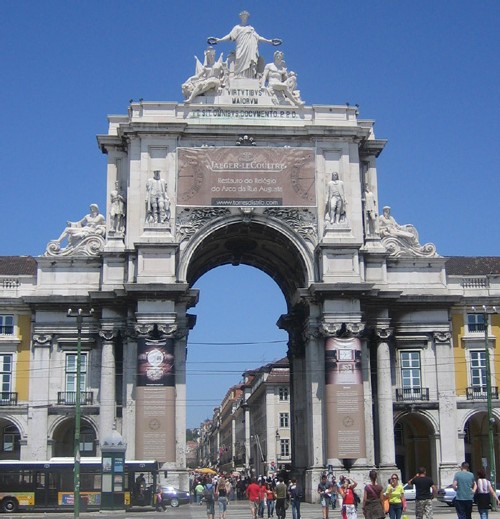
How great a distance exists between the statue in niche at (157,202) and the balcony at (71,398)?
32.4 feet

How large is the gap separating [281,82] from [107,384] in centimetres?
1948

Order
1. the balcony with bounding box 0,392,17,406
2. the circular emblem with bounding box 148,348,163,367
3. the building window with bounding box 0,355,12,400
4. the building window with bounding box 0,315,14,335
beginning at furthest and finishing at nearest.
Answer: the building window with bounding box 0,315,14,335, the building window with bounding box 0,355,12,400, the balcony with bounding box 0,392,17,406, the circular emblem with bounding box 148,348,163,367

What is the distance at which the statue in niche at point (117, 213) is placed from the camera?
52062mm

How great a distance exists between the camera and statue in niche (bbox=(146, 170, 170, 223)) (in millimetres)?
51062

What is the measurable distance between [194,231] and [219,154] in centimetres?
456

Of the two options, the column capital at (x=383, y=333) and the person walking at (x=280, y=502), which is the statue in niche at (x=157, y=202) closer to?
the column capital at (x=383, y=333)

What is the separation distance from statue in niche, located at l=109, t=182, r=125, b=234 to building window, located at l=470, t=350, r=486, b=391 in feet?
68.7

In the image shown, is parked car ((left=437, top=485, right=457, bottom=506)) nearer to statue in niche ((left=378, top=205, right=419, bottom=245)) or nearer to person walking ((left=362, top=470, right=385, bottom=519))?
statue in niche ((left=378, top=205, right=419, bottom=245))

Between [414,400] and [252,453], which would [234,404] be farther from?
[414,400]

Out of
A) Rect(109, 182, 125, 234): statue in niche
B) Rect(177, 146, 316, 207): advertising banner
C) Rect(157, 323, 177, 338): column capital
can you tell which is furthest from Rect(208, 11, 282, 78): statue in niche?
→ Rect(157, 323, 177, 338): column capital

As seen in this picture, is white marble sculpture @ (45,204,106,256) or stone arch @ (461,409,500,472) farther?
stone arch @ (461,409,500,472)

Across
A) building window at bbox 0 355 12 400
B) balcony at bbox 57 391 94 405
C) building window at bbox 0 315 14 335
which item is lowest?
balcony at bbox 57 391 94 405

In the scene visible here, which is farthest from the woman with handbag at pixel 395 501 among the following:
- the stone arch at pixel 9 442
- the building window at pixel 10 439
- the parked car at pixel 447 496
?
the building window at pixel 10 439

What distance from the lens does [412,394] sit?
2069 inches
